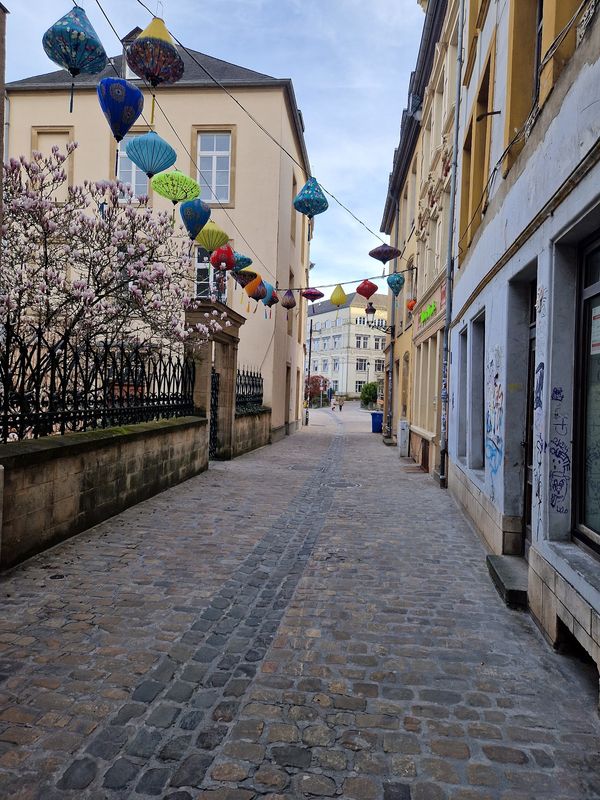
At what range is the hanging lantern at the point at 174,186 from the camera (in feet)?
33.7

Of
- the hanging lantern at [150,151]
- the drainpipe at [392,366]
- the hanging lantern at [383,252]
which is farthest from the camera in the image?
the drainpipe at [392,366]

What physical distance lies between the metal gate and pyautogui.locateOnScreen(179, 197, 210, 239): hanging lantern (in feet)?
12.4

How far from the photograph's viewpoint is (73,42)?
6.39 metres

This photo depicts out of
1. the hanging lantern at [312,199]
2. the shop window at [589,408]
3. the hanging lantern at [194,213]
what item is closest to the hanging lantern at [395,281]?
the hanging lantern at [312,199]

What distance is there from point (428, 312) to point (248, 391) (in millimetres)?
5723

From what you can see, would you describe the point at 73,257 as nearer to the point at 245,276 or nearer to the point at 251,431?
the point at 245,276

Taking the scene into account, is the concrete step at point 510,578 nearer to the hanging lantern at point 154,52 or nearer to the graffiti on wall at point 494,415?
the graffiti on wall at point 494,415

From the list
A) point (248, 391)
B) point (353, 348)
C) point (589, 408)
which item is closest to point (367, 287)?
point (248, 391)

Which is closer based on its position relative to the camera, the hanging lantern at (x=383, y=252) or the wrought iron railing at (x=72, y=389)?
the wrought iron railing at (x=72, y=389)

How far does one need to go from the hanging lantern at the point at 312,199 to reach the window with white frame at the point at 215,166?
9.10 meters

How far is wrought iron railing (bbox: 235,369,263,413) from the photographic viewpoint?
15988mm

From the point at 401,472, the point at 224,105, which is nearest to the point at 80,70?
the point at 401,472

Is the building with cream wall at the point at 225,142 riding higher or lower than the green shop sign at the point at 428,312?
higher

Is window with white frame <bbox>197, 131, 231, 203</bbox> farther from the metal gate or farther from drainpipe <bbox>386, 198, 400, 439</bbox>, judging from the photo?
the metal gate
